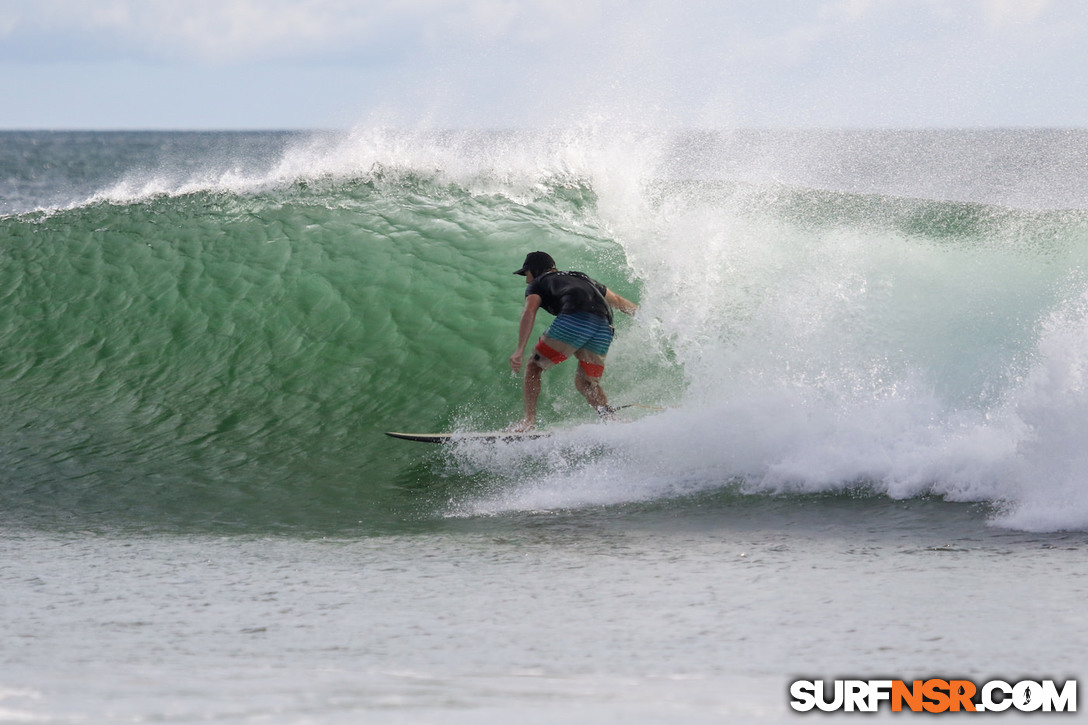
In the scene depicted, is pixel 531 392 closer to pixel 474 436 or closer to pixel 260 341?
pixel 474 436

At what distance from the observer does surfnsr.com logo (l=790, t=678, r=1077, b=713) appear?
2785 mm

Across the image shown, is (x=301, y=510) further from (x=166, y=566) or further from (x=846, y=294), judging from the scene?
(x=846, y=294)

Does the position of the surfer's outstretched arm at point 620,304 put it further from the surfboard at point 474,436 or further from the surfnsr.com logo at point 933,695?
the surfnsr.com logo at point 933,695

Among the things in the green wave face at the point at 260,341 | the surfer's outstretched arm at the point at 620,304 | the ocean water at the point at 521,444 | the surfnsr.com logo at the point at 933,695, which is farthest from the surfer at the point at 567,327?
the surfnsr.com logo at the point at 933,695

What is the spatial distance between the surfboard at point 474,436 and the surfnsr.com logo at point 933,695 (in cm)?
392

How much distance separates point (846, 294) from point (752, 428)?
2409 mm

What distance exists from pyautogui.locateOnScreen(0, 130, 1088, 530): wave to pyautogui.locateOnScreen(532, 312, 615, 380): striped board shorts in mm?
474

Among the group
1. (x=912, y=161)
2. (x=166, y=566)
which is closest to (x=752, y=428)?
(x=166, y=566)

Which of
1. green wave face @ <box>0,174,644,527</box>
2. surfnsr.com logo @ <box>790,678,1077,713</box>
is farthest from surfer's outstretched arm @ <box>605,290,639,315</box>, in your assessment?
surfnsr.com logo @ <box>790,678,1077,713</box>

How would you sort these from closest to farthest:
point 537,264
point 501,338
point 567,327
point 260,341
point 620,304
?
point 567,327 < point 537,264 < point 620,304 < point 501,338 < point 260,341

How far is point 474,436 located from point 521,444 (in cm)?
35

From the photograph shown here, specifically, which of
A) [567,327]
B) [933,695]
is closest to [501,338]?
[567,327]

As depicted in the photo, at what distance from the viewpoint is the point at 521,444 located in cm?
685

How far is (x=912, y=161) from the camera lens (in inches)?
2119
